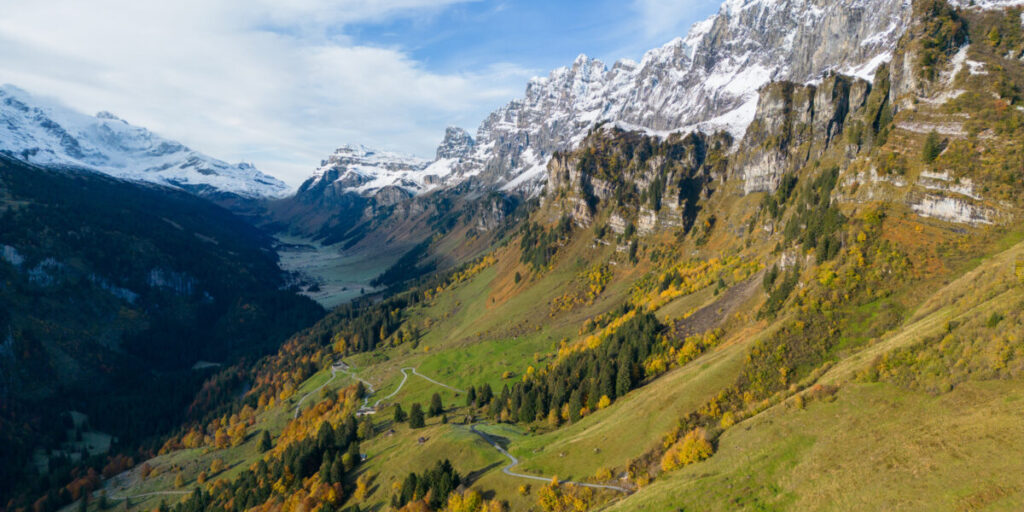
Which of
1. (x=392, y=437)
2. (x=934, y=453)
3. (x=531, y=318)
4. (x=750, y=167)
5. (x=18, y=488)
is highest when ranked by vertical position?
(x=750, y=167)

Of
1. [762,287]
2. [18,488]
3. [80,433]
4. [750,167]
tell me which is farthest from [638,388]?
[80,433]

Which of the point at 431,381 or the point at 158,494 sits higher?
the point at 431,381

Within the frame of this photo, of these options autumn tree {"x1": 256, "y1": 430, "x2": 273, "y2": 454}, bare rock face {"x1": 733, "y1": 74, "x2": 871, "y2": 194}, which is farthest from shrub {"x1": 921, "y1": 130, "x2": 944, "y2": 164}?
autumn tree {"x1": 256, "y1": 430, "x2": 273, "y2": 454}

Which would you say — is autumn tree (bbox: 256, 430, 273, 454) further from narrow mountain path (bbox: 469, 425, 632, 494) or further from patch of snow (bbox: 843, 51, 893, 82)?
patch of snow (bbox: 843, 51, 893, 82)

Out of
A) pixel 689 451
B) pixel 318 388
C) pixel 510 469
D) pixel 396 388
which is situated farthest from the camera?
pixel 318 388

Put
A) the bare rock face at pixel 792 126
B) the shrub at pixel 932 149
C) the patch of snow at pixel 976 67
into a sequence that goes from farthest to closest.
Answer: the bare rock face at pixel 792 126 → the patch of snow at pixel 976 67 → the shrub at pixel 932 149

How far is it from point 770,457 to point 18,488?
194 meters

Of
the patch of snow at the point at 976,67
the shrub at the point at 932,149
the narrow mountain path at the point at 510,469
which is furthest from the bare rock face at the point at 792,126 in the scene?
the narrow mountain path at the point at 510,469

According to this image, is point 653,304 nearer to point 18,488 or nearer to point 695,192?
point 695,192

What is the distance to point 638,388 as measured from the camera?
91000 mm

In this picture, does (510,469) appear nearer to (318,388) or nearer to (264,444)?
(264,444)

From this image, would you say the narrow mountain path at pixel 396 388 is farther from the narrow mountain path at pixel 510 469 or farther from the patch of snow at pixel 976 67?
the patch of snow at pixel 976 67

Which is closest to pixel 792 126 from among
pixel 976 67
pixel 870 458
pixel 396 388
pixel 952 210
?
pixel 976 67

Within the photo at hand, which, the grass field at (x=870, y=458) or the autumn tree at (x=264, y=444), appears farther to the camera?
the autumn tree at (x=264, y=444)
